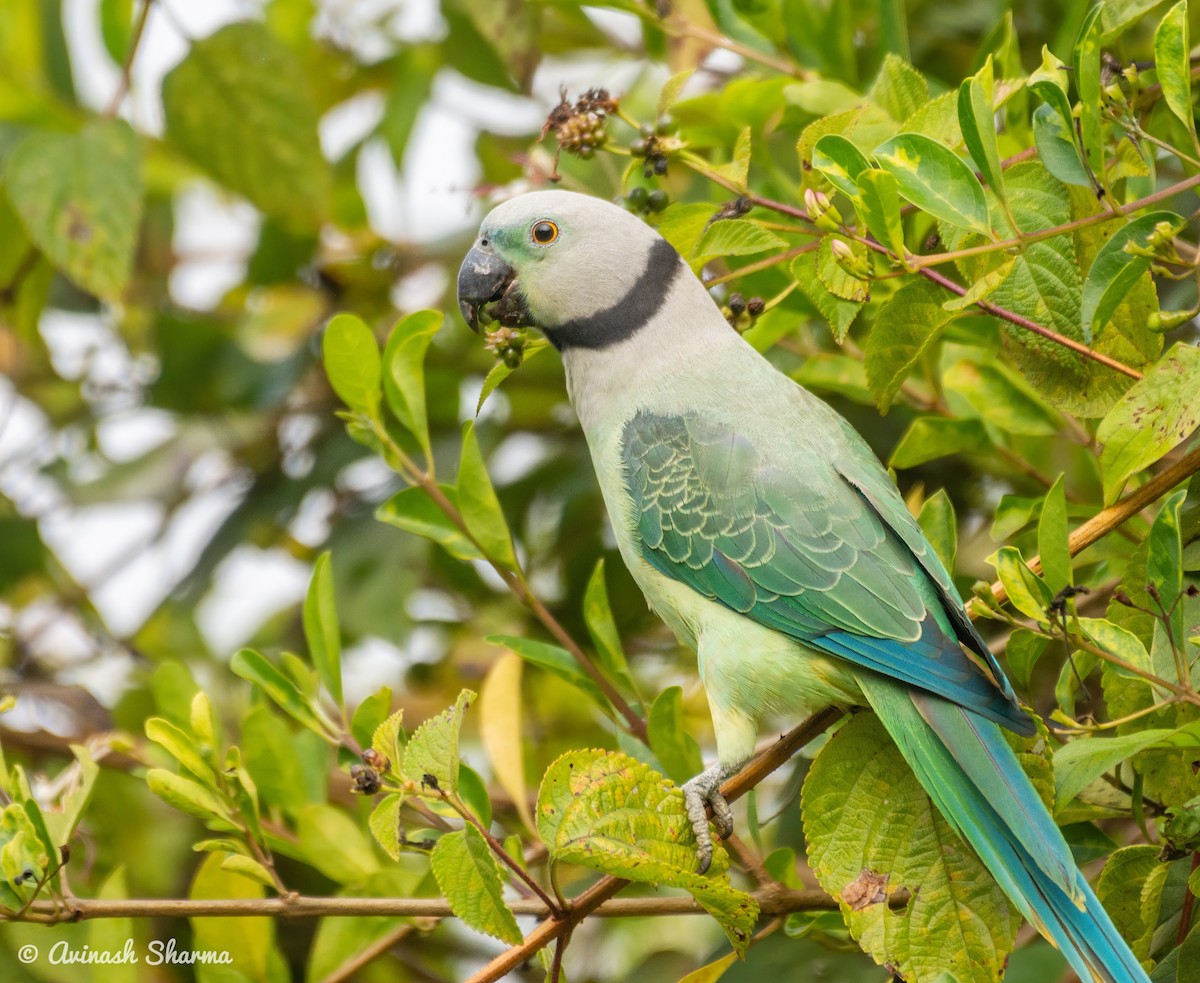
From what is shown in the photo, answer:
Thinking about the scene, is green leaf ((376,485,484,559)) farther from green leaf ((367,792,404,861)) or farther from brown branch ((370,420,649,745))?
green leaf ((367,792,404,861))

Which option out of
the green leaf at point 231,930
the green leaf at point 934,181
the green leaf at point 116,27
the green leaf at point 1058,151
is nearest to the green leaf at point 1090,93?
the green leaf at point 1058,151

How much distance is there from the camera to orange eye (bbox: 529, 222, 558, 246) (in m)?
2.36

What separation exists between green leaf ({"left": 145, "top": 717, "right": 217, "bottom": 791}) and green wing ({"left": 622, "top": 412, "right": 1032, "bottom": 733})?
0.78 metres

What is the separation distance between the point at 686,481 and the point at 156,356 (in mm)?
1767

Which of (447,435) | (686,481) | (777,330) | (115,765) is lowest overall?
(115,765)

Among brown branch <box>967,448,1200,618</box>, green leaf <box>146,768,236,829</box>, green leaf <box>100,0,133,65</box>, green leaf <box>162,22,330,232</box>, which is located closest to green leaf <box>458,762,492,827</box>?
green leaf <box>146,768,236,829</box>

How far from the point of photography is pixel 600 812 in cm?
157

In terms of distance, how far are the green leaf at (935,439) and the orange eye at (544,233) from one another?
0.77 m

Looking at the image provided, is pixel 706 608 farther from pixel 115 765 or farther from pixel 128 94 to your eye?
pixel 128 94

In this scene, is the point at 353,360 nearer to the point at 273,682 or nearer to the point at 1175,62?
the point at 273,682

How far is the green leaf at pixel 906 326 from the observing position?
1737 millimetres

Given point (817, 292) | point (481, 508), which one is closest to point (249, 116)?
point (481, 508)

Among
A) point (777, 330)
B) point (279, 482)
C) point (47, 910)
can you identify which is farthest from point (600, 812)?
point (279, 482)

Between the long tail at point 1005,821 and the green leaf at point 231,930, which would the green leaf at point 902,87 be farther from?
the green leaf at point 231,930
